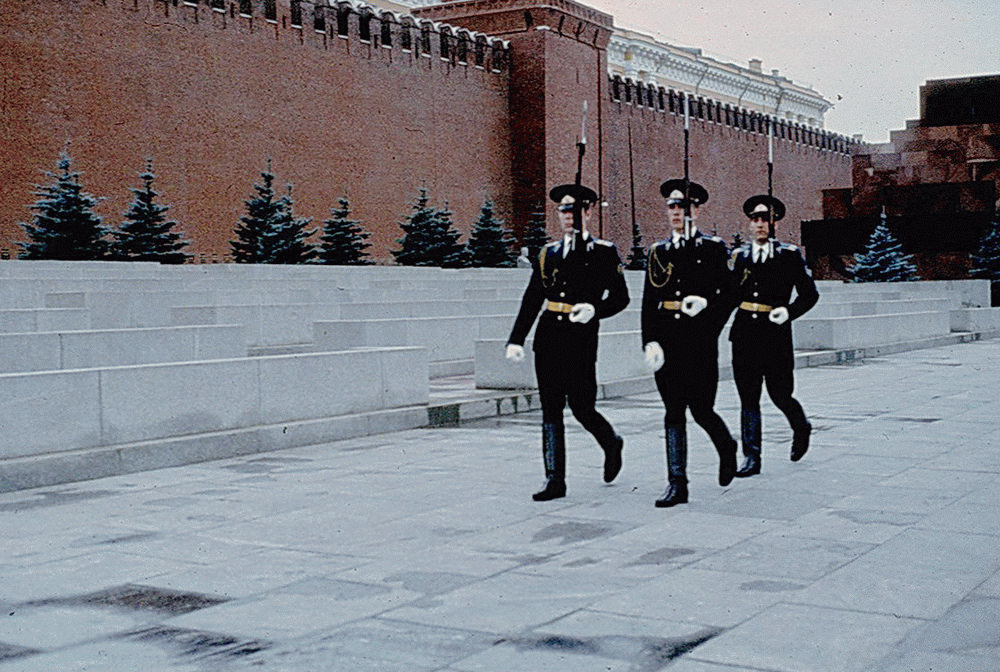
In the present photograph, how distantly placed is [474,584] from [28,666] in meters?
1.55

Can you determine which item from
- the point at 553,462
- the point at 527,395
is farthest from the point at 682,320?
the point at 527,395

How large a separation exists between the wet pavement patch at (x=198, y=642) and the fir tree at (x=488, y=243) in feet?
Result: 95.6

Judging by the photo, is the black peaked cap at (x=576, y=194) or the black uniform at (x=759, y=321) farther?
the black uniform at (x=759, y=321)

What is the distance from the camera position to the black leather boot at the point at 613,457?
22.8ft

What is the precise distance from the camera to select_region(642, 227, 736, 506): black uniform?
6438mm

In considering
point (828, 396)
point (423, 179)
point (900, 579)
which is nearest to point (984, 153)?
point (423, 179)

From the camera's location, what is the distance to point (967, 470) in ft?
24.4

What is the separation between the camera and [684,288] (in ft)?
21.3

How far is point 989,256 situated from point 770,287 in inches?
1188

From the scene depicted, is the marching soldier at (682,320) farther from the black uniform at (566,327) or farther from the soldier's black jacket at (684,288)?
the black uniform at (566,327)

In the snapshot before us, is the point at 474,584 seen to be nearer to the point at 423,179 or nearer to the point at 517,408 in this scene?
the point at 517,408

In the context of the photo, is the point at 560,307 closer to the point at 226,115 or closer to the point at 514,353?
the point at 514,353

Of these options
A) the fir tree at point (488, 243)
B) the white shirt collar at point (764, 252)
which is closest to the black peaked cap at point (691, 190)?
the white shirt collar at point (764, 252)

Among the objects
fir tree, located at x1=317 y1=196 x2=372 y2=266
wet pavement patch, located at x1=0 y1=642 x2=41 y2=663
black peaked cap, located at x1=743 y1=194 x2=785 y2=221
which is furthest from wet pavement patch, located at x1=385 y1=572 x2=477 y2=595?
fir tree, located at x1=317 y1=196 x2=372 y2=266
